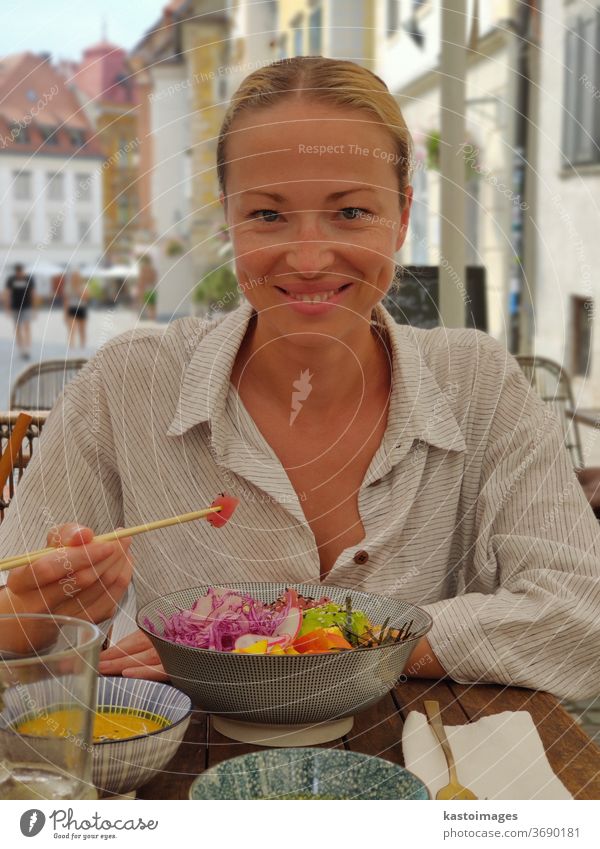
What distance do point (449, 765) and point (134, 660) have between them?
0.87 feet

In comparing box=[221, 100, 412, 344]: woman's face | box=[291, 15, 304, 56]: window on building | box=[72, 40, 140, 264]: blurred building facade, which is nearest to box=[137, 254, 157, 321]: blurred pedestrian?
box=[72, 40, 140, 264]: blurred building facade

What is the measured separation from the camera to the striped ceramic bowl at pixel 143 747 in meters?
0.54

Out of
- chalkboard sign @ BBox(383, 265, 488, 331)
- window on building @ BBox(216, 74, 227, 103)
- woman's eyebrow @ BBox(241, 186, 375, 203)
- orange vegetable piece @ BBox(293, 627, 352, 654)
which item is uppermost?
window on building @ BBox(216, 74, 227, 103)

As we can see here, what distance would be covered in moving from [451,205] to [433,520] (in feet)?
2.69

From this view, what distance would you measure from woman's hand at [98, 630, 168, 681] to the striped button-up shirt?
166 millimetres

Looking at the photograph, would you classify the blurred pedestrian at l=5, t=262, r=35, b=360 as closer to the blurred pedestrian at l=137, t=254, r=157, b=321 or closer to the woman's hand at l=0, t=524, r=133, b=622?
the blurred pedestrian at l=137, t=254, r=157, b=321

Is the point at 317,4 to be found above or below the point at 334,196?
above

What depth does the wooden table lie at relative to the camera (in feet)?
1.90

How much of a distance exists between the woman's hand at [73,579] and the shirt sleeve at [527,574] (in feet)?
0.81

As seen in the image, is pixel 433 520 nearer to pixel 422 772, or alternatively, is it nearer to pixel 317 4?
pixel 422 772

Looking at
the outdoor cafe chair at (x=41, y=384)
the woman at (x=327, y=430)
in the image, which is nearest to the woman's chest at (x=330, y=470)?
the woman at (x=327, y=430)

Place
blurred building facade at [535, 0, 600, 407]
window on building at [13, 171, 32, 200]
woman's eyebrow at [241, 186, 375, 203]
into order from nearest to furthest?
woman's eyebrow at [241, 186, 375, 203]
window on building at [13, 171, 32, 200]
blurred building facade at [535, 0, 600, 407]

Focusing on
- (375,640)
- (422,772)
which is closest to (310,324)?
(375,640)
